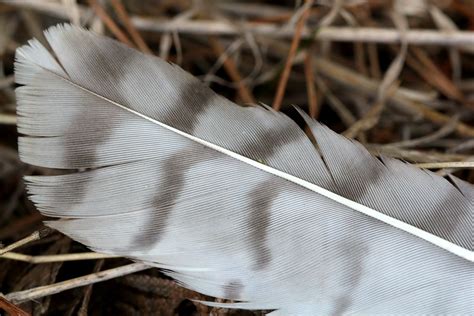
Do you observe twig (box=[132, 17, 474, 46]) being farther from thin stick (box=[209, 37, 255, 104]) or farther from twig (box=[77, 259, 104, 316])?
twig (box=[77, 259, 104, 316])

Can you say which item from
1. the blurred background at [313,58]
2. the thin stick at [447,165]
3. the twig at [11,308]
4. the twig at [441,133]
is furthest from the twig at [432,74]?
the twig at [11,308]

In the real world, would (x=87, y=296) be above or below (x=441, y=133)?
below

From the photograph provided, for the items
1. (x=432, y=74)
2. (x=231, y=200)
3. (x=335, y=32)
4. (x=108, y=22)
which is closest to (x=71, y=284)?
(x=231, y=200)

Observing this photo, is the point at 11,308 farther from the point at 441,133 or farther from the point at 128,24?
the point at 441,133

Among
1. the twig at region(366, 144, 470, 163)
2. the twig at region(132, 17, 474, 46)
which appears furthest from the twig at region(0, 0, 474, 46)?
the twig at region(366, 144, 470, 163)

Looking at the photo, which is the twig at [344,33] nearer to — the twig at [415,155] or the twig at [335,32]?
the twig at [335,32]

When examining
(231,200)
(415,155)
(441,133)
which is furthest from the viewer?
(441,133)
